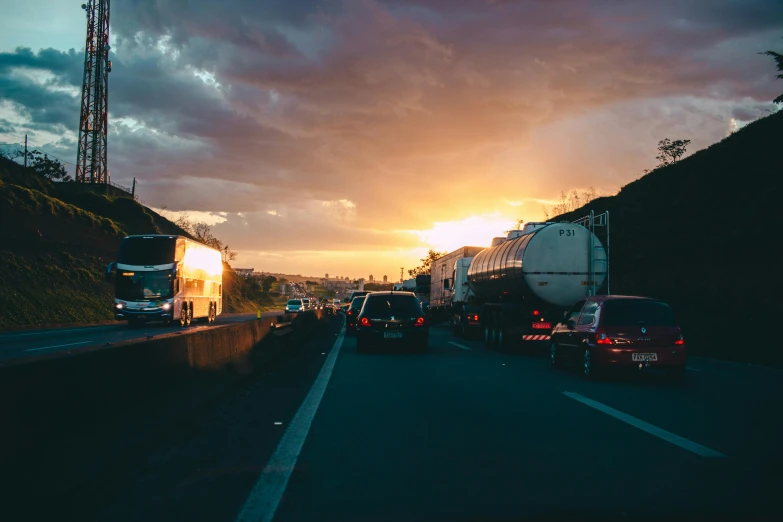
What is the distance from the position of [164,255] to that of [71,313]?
14864 millimetres

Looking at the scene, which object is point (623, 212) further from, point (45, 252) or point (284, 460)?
point (284, 460)

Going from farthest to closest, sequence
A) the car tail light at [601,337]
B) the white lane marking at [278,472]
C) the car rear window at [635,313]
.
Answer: the car rear window at [635,313] < the car tail light at [601,337] < the white lane marking at [278,472]

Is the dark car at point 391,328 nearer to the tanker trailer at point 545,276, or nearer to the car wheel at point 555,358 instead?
the tanker trailer at point 545,276

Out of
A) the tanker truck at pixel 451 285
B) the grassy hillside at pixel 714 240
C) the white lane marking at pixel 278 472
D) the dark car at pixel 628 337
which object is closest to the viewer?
the white lane marking at pixel 278 472

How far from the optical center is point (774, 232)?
36.8 meters

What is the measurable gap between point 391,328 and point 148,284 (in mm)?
17395

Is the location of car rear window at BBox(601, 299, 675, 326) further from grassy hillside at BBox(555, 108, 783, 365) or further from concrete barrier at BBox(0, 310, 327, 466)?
grassy hillside at BBox(555, 108, 783, 365)

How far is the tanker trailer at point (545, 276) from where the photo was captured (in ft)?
67.3

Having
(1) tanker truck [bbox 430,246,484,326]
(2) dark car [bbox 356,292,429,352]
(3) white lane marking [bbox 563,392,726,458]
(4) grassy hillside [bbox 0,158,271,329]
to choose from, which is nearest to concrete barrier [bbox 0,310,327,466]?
(3) white lane marking [bbox 563,392,726,458]

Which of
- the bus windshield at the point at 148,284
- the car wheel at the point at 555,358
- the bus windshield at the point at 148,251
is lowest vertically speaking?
the car wheel at the point at 555,358

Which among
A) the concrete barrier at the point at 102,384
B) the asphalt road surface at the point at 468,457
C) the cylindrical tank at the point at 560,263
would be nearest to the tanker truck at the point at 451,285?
the cylindrical tank at the point at 560,263

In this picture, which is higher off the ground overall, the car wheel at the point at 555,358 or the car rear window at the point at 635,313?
the car rear window at the point at 635,313

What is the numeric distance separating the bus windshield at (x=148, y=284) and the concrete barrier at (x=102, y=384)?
23.3 meters

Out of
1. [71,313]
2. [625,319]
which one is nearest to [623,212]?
[71,313]
